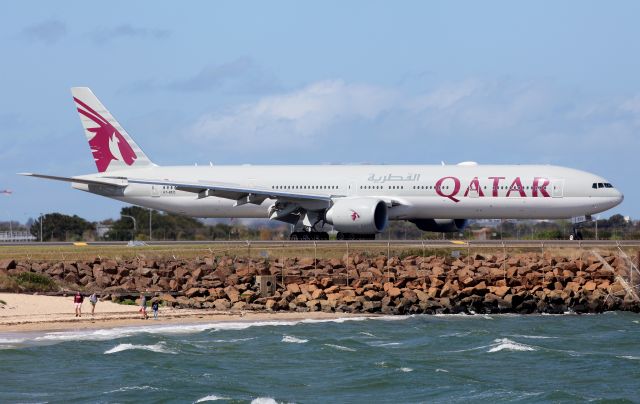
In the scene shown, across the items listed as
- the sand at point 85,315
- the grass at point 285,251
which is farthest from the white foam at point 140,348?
the grass at point 285,251

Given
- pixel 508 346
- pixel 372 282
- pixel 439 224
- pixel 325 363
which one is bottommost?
pixel 325 363

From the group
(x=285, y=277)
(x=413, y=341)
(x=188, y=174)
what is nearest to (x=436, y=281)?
(x=285, y=277)

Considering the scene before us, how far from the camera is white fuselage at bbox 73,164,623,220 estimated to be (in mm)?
56969

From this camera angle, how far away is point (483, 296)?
45562 mm

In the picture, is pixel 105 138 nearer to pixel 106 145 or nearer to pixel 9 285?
pixel 106 145

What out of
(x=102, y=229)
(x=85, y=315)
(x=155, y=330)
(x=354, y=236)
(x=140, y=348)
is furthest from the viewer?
(x=102, y=229)

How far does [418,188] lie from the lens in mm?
58750

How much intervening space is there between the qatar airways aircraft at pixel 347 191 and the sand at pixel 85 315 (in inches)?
648

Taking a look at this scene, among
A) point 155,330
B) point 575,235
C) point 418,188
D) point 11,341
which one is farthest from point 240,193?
point 11,341

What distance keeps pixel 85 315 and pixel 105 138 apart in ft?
96.7

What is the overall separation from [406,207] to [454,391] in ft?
99.7

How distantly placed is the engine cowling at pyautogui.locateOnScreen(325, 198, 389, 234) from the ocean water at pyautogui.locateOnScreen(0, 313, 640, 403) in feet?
53.5

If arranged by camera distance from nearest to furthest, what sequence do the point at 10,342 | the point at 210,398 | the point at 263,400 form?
the point at 263,400 → the point at 210,398 → the point at 10,342

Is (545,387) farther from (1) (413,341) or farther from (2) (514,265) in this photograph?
(2) (514,265)
